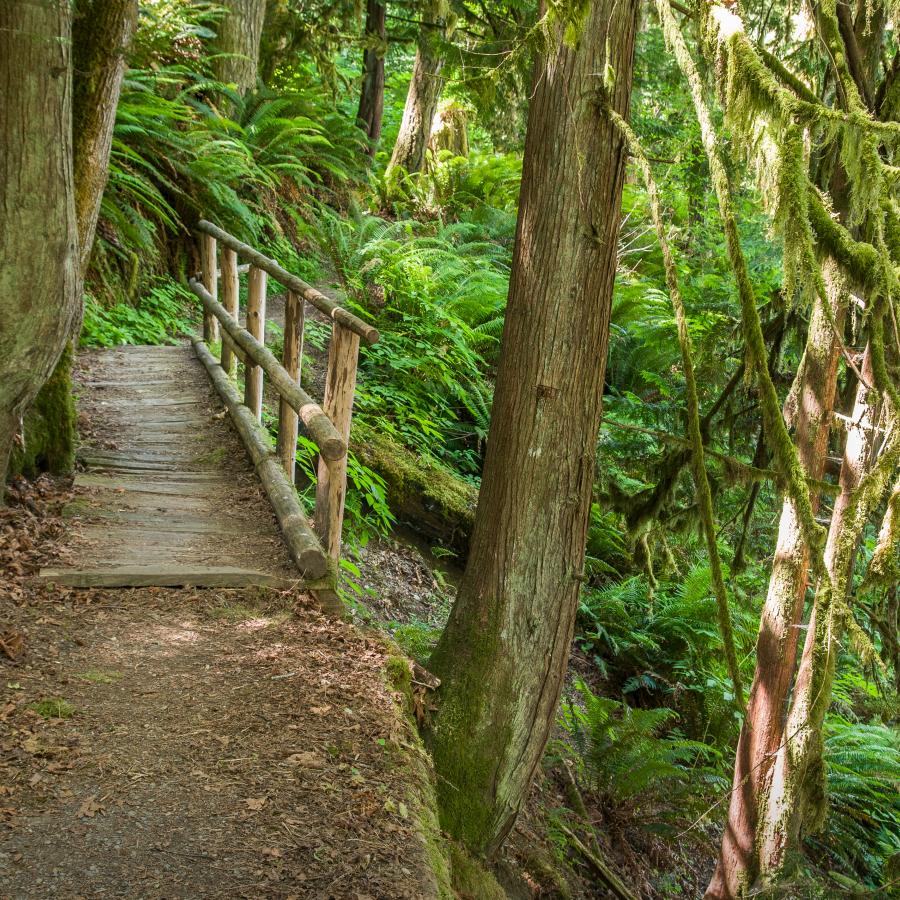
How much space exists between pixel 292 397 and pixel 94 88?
2.13 meters

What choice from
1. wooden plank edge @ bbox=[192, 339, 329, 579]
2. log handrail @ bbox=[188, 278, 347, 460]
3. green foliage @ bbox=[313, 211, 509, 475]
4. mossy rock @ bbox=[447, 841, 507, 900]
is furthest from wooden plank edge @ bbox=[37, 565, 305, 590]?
green foliage @ bbox=[313, 211, 509, 475]

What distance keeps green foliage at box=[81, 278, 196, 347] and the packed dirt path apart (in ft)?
13.3

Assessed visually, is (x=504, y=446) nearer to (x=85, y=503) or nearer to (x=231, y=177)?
(x=85, y=503)

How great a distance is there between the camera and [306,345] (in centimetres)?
929

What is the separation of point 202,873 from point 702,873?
4.83 metres

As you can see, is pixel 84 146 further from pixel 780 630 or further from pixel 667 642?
pixel 667 642

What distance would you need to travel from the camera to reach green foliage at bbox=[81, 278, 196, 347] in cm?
775

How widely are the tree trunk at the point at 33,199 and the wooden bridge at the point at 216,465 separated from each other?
82 cm

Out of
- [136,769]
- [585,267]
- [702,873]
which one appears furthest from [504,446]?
[702,873]

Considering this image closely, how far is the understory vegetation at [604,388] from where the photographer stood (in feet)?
16.9

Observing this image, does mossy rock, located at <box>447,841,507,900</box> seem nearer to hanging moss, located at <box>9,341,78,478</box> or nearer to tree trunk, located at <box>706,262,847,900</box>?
tree trunk, located at <box>706,262,847,900</box>

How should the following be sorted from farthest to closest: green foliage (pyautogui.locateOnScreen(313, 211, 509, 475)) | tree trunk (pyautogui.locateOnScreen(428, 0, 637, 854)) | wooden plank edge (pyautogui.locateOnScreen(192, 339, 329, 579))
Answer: green foliage (pyautogui.locateOnScreen(313, 211, 509, 475))
wooden plank edge (pyautogui.locateOnScreen(192, 339, 329, 579))
tree trunk (pyautogui.locateOnScreen(428, 0, 637, 854))

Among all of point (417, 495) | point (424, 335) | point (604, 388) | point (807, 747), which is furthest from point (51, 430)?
point (604, 388)

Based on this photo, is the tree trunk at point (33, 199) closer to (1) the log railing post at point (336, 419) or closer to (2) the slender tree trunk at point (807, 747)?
(1) the log railing post at point (336, 419)
